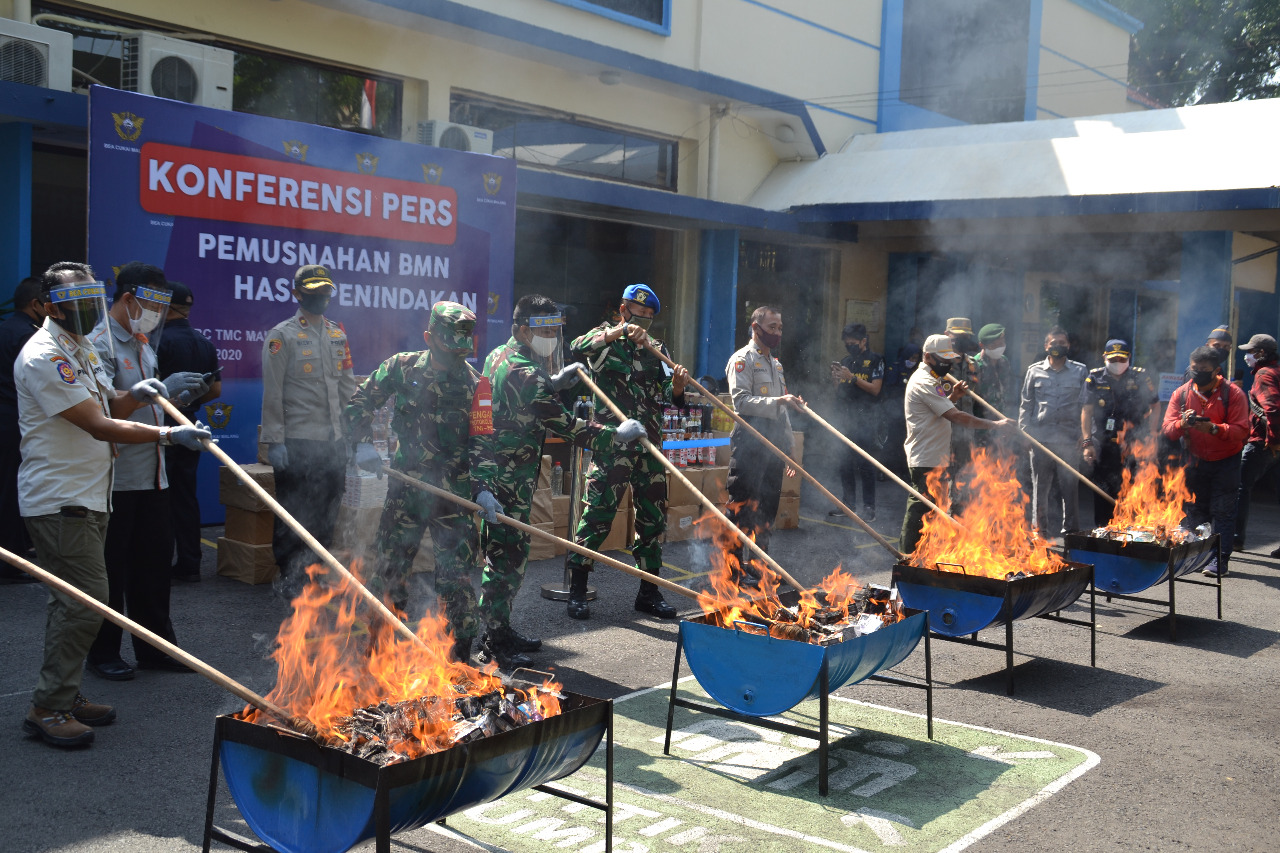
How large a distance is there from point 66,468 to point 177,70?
555cm

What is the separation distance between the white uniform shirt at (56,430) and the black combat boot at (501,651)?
2.18 m

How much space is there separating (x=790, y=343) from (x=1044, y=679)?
10.4m

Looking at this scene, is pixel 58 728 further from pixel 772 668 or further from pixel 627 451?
pixel 627 451

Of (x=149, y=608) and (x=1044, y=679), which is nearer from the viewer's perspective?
(x=149, y=608)

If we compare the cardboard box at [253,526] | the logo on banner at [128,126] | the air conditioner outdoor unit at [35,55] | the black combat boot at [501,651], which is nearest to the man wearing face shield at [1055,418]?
the black combat boot at [501,651]

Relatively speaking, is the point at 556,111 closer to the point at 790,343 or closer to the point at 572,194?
the point at 572,194

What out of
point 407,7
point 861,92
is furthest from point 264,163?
point 861,92

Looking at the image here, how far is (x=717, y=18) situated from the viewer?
14672 millimetres

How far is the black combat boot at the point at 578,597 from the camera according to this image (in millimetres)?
7375

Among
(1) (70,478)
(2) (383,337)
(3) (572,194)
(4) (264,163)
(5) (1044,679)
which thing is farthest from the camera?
(3) (572,194)

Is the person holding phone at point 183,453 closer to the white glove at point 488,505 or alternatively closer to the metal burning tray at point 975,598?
the white glove at point 488,505

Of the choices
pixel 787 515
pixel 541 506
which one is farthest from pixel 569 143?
pixel 541 506

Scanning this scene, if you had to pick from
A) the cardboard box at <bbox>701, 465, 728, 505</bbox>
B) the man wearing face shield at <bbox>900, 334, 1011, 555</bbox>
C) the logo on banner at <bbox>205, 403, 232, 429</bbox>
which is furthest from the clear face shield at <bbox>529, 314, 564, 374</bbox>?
the cardboard box at <bbox>701, 465, 728, 505</bbox>

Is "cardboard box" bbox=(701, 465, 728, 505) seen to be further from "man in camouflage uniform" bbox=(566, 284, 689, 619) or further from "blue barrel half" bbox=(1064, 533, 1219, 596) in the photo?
"blue barrel half" bbox=(1064, 533, 1219, 596)
